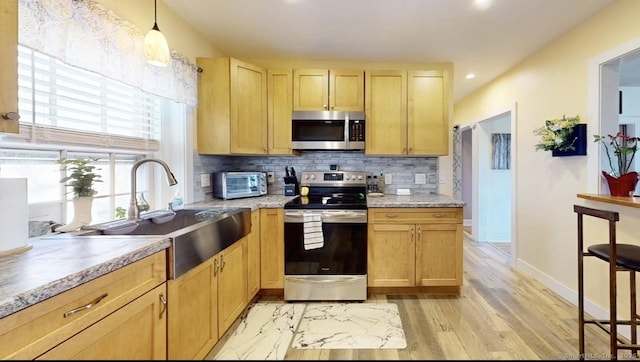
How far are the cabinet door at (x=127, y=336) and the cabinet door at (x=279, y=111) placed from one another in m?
1.86

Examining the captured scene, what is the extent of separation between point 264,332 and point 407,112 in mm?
2354

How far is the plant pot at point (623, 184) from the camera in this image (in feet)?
6.85

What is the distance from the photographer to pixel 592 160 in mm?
2408

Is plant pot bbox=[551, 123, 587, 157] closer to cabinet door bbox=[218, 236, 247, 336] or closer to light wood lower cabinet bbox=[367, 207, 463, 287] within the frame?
light wood lower cabinet bbox=[367, 207, 463, 287]

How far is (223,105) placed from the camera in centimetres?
278

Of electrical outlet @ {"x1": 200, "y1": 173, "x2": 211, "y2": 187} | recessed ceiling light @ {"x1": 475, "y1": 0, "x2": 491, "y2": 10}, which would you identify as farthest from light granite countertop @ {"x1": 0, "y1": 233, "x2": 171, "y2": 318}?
recessed ceiling light @ {"x1": 475, "y1": 0, "x2": 491, "y2": 10}

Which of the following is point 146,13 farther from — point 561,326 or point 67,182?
point 561,326

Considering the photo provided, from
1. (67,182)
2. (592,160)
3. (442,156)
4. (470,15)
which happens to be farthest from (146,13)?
(592,160)

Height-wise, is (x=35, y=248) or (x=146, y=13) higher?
(x=146, y=13)

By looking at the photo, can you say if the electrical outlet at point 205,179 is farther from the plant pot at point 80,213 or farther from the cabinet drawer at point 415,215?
the cabinet drawer at point 415,215

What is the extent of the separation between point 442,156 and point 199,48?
2671mm

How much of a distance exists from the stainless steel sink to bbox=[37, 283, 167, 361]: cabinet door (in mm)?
175

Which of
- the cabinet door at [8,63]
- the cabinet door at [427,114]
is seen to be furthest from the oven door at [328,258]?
the cabinet door at [8,63]

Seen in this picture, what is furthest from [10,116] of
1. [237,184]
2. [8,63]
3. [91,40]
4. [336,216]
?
[336,216]
